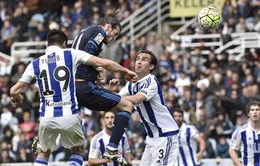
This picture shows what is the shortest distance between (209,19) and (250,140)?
7.78 ft

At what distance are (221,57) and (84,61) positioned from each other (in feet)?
43.9

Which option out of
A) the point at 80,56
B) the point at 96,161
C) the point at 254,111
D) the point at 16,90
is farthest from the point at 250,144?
the point at 16,90

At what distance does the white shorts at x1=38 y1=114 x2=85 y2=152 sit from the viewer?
1351 cm

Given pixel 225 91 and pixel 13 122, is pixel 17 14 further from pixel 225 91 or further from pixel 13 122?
pixel 225 91

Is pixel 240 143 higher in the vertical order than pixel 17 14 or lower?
lower

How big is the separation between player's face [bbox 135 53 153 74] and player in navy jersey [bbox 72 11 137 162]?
959mm

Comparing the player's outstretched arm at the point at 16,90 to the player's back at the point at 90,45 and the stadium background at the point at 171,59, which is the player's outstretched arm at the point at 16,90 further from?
the stadium background at the point at 171,59

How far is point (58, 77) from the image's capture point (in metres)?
13.3

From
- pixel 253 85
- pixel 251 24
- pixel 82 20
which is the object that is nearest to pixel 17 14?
pixel 82 20

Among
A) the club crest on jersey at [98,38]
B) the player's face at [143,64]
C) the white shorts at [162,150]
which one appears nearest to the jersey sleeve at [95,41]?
the club crest on jersey at [98,38]

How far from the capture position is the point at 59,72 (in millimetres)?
13312

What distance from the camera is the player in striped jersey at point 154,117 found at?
48.9 ft

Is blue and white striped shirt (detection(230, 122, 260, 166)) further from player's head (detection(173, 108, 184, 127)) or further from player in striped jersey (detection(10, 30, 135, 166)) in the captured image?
player in striped jersey (detection(10, 30, 135, 166))

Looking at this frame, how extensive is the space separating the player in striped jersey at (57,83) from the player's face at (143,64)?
1458 millimetres
